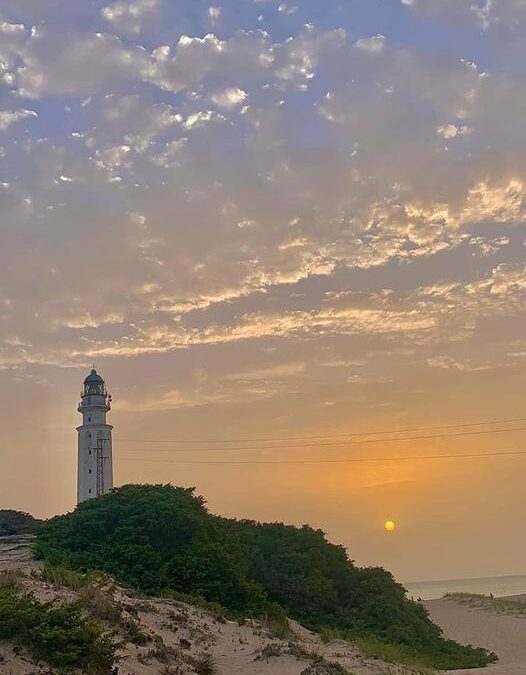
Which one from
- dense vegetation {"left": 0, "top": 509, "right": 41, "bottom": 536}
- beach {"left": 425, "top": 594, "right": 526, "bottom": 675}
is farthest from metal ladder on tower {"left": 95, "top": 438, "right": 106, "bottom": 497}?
beach {"left": 425, "top": 594, "right": 526, "bottom": 675}

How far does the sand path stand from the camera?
25.8m

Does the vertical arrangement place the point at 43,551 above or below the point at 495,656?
above

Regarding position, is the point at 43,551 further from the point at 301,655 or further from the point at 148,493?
the point at 301,655

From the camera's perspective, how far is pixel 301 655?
66.8ft

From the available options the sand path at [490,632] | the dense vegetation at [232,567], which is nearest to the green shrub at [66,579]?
the dense vegetation at [232,567]

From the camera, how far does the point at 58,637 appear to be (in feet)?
51.6

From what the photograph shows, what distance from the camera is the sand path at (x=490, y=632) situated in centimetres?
2581

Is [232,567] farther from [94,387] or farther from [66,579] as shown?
[94,387]

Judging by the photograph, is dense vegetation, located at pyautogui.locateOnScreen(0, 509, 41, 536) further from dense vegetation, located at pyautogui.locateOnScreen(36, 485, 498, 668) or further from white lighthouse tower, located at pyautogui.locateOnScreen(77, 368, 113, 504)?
dense vegetation, located at pyautogui.locateOnScreen(36, 485, 498, 668)

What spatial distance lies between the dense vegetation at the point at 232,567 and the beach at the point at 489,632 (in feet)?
7.15

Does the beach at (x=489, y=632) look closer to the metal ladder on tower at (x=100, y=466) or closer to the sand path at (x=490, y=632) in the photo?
the sand path at (x=490, y=632)

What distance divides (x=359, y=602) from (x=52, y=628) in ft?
68.6

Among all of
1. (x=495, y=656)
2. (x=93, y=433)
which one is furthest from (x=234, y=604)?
(x=93, y=433)

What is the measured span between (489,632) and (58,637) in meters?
34.9
